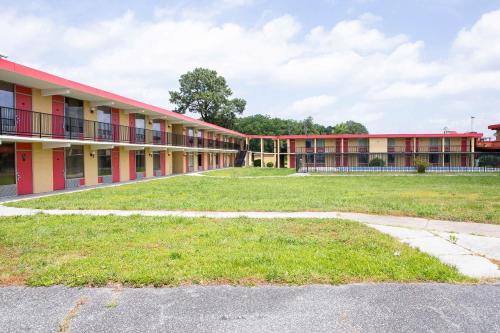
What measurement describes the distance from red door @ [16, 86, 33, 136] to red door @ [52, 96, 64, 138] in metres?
1.35

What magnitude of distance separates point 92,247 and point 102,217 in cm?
343

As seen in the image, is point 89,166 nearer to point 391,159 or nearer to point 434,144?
point 391,159

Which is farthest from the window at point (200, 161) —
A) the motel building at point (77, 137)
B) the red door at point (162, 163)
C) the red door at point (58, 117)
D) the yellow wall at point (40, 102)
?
the yellow wall at point (40, 102)

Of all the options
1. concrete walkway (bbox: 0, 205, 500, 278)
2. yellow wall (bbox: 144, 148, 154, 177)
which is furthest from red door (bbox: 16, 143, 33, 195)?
yellow wall (bbox: 144, 148, 154, 177)

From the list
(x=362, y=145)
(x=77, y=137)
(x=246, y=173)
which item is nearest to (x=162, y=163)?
(x=246, y=173)

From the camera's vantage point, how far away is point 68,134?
19.4 metres

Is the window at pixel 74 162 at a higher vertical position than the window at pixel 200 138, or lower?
lower

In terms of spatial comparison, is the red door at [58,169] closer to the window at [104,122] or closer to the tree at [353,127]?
the window at [104,122]

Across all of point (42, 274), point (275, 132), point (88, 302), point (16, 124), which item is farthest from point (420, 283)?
point (275, 132)

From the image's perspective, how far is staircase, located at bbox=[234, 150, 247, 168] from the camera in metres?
55.9

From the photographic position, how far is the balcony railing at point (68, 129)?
15812mm

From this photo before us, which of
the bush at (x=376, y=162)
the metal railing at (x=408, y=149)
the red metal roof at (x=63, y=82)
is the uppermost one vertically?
the red metal roof at (x=63, y=82)

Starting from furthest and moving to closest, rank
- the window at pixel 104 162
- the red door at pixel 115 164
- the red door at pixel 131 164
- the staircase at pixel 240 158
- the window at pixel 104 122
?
the staircase at pixel 240 158 → the red door at pixel 131 164 → the red door at pixel 115 164 → the window at pixel 104 162 → the window at pixel 104 122

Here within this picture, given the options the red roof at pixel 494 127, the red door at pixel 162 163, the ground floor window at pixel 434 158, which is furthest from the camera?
the ground floor window at pixel 434 158
